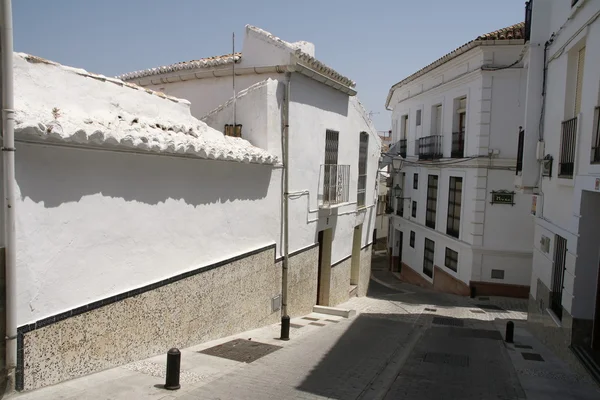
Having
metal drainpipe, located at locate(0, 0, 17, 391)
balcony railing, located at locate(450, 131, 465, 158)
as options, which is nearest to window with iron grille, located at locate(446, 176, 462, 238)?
balcony railing, located at locate(450, 131, 465, 158)

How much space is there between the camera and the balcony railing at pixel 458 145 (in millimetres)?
17359

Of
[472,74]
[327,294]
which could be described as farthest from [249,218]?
[472,74]

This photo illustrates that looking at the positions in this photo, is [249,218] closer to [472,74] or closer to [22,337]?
[22,337]

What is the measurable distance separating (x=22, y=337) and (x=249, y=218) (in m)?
4.63

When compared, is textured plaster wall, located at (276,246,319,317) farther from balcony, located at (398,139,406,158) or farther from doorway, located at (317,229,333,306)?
balcony, located at (398,139,406,158)

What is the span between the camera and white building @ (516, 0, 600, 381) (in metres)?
7.15

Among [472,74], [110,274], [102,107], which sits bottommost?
[110,274]

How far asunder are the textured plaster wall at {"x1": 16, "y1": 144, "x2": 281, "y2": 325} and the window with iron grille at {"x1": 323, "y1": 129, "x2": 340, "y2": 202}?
182 inches

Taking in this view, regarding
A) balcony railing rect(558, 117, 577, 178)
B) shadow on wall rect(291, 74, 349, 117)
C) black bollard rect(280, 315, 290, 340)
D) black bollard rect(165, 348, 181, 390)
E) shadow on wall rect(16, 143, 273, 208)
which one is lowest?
black bollard rect(280, 315, 290, 340)

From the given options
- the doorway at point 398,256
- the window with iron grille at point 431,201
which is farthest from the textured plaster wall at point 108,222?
the doorway at point 398,256

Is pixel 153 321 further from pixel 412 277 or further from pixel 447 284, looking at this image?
pixel 412 277

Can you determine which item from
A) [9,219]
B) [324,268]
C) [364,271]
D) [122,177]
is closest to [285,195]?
[324,268]

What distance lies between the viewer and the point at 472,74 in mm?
16422

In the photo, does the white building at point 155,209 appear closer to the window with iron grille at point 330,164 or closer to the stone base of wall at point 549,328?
the window with iron grille at point 330,164
